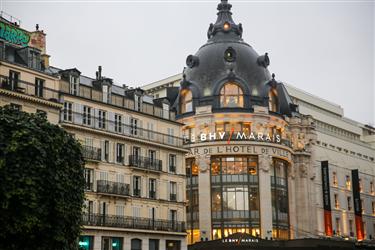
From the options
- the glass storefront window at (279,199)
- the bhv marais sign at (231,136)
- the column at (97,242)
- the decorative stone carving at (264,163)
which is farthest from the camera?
the glass storefront window at (279,199)

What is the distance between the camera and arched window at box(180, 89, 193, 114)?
87.4m

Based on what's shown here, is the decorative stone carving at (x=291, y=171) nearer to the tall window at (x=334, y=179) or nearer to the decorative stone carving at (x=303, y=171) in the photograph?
the decorative stone carving at (x=303, y=171)

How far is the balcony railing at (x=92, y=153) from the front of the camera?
59531 millimetres

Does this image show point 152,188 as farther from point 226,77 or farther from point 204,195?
point 226,77

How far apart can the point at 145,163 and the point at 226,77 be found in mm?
24248

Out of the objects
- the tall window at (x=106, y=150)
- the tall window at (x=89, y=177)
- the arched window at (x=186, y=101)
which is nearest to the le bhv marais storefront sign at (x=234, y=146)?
the arched window at (x=186, y=101)

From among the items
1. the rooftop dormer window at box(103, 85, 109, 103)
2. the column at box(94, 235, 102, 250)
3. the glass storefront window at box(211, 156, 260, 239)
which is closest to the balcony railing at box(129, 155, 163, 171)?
the rooftop dormer window at box(103, 85, 109, 103)

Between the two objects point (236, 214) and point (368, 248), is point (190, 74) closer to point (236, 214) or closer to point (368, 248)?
point (236, 214)

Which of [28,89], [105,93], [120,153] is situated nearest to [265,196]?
[120,153]

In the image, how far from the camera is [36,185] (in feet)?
114

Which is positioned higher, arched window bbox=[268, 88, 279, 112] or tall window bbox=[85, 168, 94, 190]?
arched window bbox=[268, 88, 279, 112]

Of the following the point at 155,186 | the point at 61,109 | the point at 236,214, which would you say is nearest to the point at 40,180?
the point at 61,109

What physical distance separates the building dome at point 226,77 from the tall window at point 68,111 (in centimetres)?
2837

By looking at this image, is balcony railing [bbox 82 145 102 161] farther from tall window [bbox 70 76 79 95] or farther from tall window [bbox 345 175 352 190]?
tall window [bbox 345 175 352 190]
